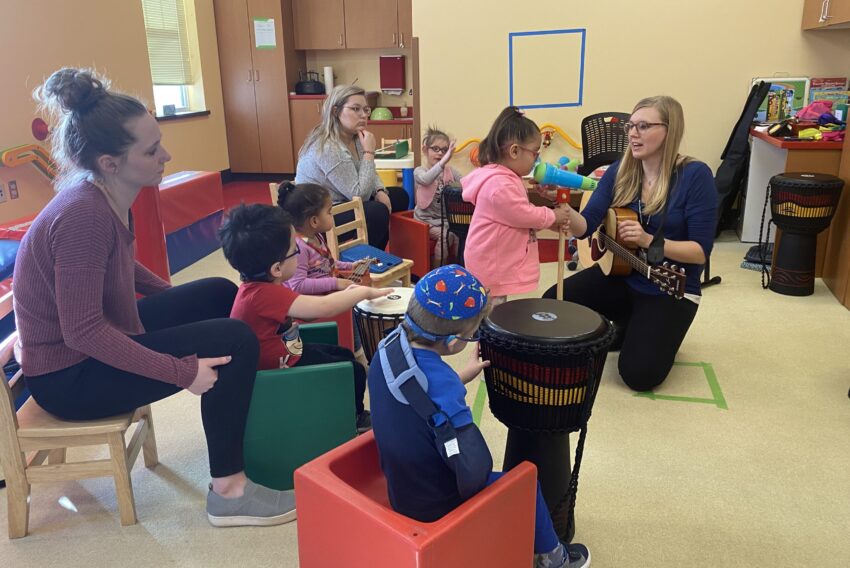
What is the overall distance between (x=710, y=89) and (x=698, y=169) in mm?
2345

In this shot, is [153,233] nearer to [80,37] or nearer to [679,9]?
[80,37]

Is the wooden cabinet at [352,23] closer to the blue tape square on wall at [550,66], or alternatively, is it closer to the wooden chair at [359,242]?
the blue tape square on wall at [550,66]

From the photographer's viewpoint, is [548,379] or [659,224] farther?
[659,224]

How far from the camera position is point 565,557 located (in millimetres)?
1629

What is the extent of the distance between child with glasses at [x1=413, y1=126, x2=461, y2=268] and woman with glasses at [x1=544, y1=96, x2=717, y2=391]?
1296 millimetres

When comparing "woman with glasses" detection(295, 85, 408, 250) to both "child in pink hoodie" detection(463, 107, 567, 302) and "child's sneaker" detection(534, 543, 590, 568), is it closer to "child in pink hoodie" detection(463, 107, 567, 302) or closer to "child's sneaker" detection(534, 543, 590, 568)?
"child in pink hoodie" detection(463, 107, 567, 302)

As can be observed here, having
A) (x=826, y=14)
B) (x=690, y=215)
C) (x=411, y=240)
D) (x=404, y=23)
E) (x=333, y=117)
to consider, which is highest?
(x=404, y=23)

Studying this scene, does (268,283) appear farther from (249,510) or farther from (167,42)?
(167,42)

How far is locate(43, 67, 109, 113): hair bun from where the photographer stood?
1660 millimetres

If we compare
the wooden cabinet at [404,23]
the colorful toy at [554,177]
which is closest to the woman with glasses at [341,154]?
the colorful toy at [554,177]

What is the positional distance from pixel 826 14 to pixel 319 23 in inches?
208

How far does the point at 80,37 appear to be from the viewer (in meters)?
4.83

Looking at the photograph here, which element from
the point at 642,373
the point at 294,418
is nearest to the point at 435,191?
the point at 642,373

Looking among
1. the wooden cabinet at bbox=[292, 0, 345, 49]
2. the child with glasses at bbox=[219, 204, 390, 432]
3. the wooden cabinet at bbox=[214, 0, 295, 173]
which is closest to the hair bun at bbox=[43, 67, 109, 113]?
the child with glasses at bbox=[219, 204, 390, 432]
